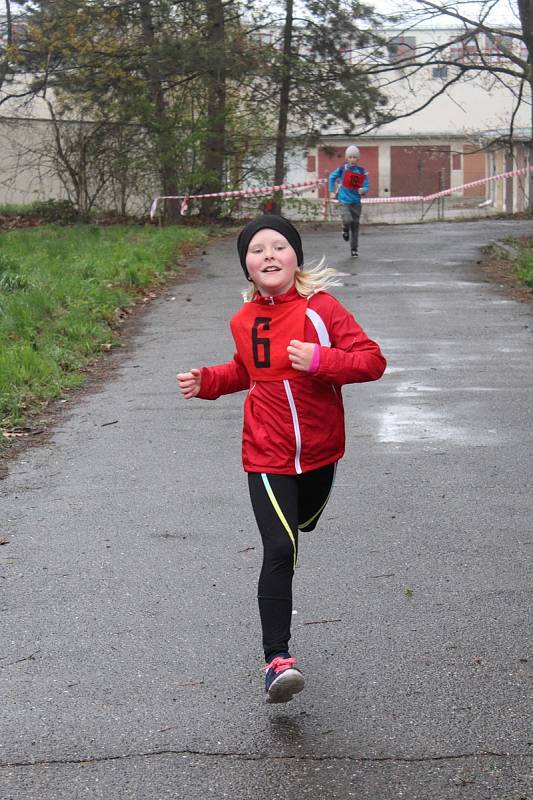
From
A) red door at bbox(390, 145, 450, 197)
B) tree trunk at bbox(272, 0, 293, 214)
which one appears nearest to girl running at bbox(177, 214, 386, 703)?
tree trunk at bbox(272, 0, 293, 214)

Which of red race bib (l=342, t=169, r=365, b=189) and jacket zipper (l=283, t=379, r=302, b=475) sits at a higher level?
red race bib (l=342, t=169, r=365, b=189)

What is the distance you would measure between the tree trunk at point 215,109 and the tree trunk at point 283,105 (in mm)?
1553

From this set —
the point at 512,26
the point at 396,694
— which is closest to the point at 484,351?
the point at 396,694

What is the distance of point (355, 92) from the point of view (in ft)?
95.4

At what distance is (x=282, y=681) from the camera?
13.3ft

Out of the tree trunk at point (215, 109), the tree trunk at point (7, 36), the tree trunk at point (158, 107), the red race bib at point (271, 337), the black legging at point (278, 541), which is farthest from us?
the tree trunk at point (7, 36)

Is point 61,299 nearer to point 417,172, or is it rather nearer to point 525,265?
point 525,265

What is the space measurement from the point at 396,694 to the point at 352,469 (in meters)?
3.43

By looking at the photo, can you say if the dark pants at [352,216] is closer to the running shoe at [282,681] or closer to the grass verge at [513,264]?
the grass verge at [513,264]

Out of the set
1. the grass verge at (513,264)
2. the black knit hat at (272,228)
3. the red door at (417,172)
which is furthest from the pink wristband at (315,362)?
the red door at (417,172)

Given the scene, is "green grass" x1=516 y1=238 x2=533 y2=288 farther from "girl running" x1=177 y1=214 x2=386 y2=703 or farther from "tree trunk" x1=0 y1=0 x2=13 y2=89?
"tree trunk" x1=0 y1=0 x2=13 y2=89

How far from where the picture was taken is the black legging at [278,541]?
424cm

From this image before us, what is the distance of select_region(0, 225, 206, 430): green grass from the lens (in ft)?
34.4

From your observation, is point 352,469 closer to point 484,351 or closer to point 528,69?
point 484,351
